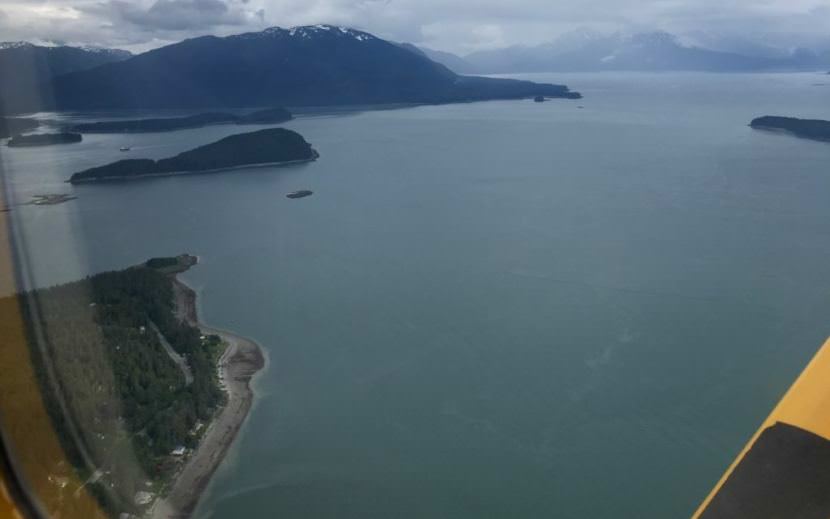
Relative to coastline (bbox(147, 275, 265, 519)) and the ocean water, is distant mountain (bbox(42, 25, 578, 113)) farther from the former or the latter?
coastline (bbox(147, 275, 265, 519))

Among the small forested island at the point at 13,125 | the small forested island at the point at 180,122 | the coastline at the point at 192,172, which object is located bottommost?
the coastline at the point at 192,172

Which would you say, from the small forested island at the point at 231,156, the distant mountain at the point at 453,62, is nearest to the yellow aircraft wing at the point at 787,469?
the small forested island at the point at 231,156

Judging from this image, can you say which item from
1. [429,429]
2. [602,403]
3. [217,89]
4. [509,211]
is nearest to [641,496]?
[602,403]

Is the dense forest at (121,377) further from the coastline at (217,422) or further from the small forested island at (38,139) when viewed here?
the small forested island at (38,139)

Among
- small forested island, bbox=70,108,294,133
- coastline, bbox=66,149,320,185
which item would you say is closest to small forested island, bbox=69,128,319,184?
coastline, bbox=66,149,320,185

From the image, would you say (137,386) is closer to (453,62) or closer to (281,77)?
(281,77)

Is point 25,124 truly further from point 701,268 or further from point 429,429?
point 701,268
